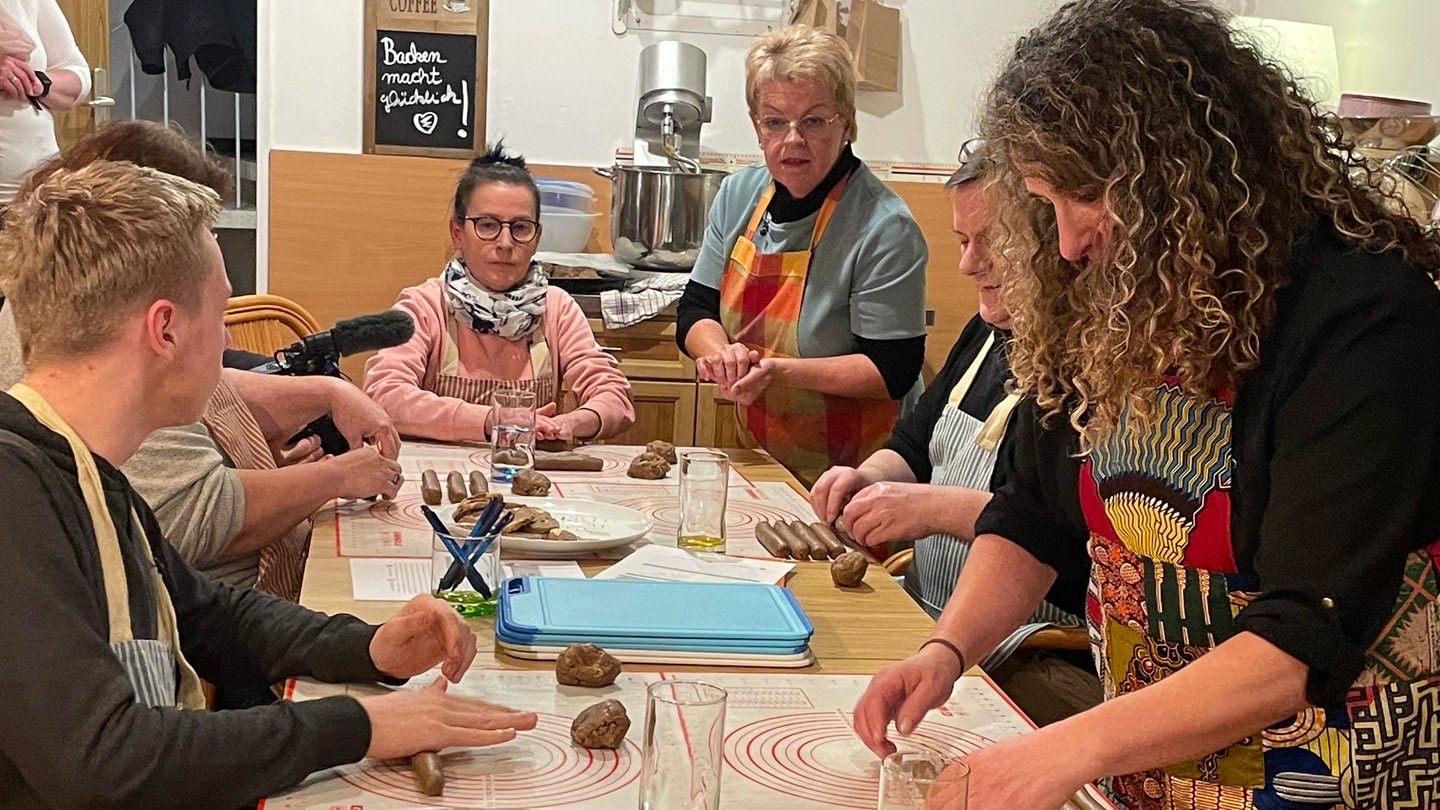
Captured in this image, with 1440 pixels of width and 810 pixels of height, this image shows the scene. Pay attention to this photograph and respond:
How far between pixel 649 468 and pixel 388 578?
0.79 m

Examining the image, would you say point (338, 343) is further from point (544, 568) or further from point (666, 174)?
point (666, 174)

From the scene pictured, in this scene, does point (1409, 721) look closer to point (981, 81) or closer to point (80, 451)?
point (80, 451)

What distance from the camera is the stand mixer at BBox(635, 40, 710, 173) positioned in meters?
4.07

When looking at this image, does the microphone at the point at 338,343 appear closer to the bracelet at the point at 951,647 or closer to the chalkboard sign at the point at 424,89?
Result: the bracelet at the point at 951,647

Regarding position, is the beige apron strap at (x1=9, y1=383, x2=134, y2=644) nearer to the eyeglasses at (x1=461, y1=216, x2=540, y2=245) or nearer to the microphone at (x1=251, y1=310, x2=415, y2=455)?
the microphone at (x1=251, y1=310, x2=415, y2=455)

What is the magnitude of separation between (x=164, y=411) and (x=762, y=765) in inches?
27.9

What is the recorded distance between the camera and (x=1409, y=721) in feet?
4.27

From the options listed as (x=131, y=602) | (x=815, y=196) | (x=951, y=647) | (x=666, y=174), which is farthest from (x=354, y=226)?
(x=951, y=647)

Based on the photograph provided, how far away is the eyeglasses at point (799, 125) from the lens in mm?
2914

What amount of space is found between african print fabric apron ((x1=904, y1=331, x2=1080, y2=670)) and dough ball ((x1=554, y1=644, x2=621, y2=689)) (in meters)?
0.90

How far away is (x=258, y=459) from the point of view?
7.03ft

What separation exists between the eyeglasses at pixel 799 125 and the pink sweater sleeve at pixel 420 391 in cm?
85

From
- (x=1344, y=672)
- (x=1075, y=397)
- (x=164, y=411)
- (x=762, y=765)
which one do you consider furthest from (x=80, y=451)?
(x=1344, y=672)

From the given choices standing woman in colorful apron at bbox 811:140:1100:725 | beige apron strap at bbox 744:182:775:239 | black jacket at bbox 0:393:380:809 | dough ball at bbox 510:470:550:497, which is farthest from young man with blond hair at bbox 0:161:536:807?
beige apron strap at bbox 744:182:775:239
